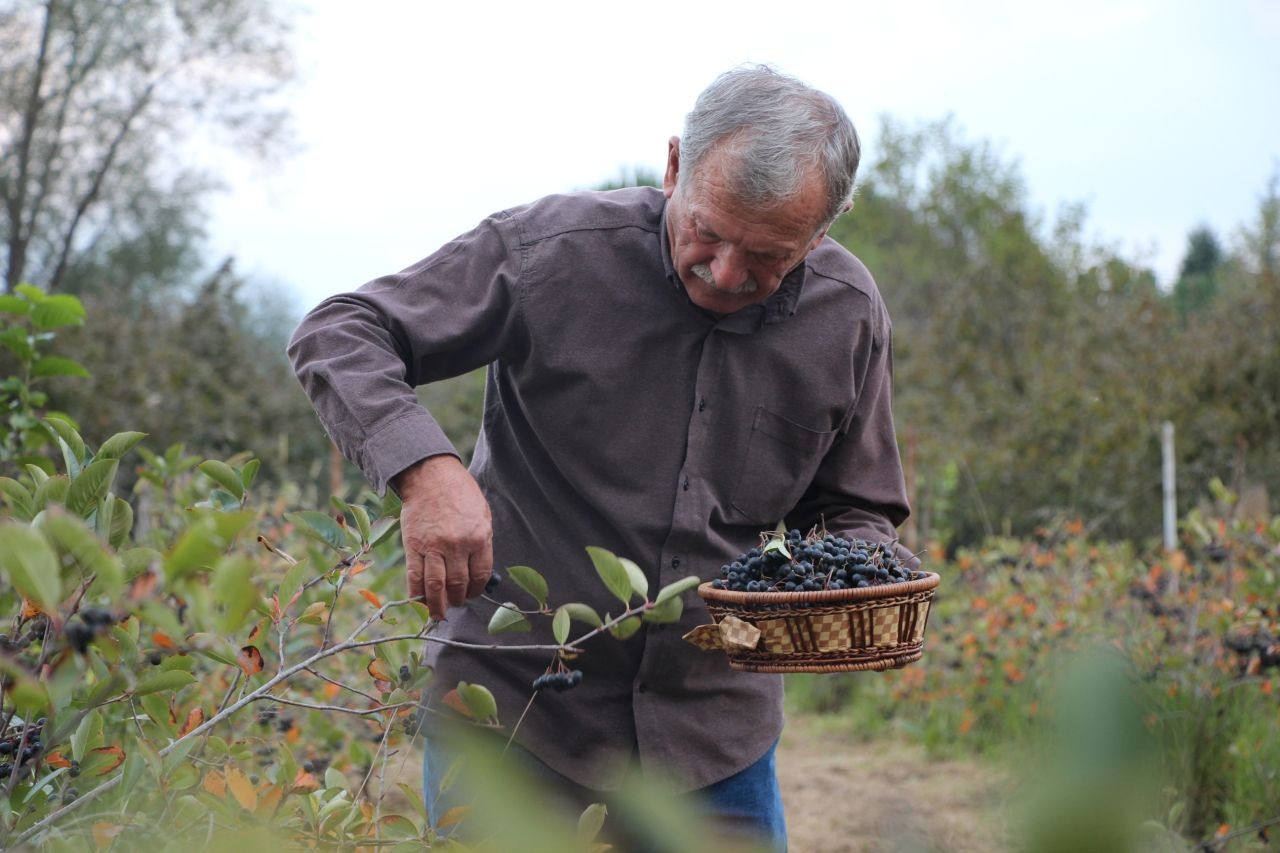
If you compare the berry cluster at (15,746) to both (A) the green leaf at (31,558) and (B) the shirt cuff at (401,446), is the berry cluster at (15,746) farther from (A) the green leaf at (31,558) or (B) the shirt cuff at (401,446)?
(A) the green leaf at (31,558)

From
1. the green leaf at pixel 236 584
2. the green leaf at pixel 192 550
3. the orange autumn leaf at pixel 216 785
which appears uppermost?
the green leaf at pixel 192 550

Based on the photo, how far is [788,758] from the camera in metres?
5.70

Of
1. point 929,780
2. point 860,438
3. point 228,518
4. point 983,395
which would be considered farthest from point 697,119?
point 983,395

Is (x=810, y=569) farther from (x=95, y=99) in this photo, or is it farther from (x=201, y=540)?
(x=95, y=99)

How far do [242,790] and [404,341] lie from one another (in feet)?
3.20

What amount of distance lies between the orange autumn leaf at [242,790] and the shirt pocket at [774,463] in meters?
1.22

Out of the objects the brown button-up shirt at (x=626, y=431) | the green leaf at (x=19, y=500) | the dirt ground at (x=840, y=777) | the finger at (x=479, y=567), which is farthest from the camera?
the dirt ground at (x=840, y=777)

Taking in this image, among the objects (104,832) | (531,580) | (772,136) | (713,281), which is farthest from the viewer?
(713,281)

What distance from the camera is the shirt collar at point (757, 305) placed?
2.23 m

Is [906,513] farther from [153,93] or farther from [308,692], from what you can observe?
[153,93]

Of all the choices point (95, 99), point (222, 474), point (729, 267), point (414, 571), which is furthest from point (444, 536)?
point (95, 99)


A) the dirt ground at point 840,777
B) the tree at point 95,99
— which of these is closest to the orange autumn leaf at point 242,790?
the dirt ground at point 840,777

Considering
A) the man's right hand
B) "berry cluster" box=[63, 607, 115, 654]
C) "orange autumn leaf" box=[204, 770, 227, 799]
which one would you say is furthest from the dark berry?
the man's right hand

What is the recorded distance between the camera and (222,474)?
151cm
